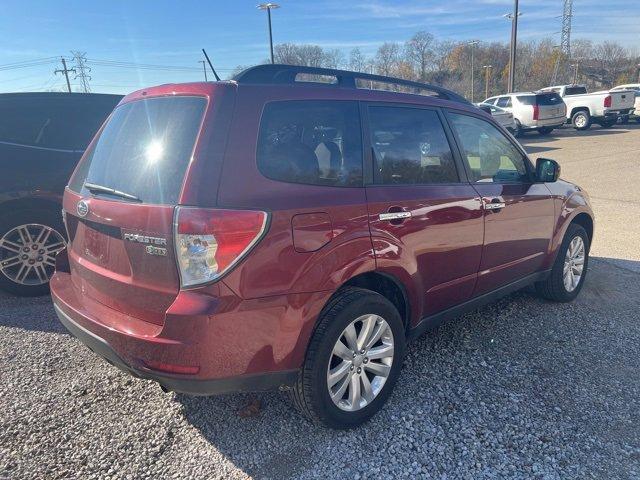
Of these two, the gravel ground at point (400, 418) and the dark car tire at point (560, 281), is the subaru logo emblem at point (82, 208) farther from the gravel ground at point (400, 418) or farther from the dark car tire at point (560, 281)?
the dark car tire at point (560, 281)

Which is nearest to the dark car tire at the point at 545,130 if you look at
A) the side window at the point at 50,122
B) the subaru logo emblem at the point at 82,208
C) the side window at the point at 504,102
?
the side window at the point at 504,102

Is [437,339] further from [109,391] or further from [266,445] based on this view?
[109,391]

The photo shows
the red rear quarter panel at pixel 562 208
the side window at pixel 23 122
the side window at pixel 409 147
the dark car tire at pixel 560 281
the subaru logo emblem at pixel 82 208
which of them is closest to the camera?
the subaru logo emblem at pixel 82 208

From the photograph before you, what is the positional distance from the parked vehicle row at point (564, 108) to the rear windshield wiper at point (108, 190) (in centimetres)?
2250

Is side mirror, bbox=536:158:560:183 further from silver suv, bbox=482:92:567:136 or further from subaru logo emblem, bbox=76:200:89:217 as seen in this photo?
silver suv, bbox=482:92:567:136

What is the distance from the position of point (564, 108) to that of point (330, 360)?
23829 millimetres

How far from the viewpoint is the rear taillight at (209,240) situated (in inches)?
82.3

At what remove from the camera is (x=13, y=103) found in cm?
490

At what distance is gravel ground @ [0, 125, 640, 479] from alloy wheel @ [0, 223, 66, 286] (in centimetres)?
71

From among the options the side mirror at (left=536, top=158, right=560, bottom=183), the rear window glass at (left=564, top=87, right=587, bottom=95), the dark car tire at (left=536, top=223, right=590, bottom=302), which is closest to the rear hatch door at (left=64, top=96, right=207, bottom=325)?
the side mirror at (left=536, top=158, right=560, bottom=183)

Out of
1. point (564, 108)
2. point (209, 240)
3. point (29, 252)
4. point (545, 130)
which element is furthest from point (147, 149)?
point (545, 130)

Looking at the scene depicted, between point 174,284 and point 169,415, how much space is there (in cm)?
107

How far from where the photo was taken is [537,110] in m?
21.6

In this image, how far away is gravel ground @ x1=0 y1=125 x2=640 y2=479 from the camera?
95.6 inches
